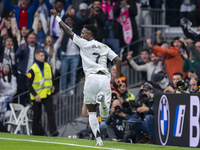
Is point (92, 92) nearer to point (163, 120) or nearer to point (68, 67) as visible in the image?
point (163, 120)

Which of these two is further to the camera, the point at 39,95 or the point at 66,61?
the point at 66,61

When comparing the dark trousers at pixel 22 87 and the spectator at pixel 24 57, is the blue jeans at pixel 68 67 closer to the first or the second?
the spectator at pixel 24 57

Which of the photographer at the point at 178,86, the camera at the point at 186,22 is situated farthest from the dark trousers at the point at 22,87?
the photographer at the point at 178,86

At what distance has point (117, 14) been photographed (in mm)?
16641

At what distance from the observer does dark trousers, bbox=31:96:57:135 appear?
15.3 meters

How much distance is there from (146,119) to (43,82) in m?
4.08

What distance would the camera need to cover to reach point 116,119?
1359 centimetres

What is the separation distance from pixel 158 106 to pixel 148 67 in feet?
12.1

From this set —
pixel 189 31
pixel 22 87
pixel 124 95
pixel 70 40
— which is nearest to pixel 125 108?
pixel 124 95

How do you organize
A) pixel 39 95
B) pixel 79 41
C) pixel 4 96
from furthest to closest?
pixel 4 96
pixel 39 95
pixel 79 41

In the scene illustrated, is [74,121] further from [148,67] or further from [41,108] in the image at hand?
[148,67]

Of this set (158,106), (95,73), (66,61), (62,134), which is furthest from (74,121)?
(95,73)

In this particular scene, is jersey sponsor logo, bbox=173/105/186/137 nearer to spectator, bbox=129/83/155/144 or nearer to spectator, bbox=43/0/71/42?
spectator, bbox=129/83/155/144

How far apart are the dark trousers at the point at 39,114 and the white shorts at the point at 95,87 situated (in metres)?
5.19
